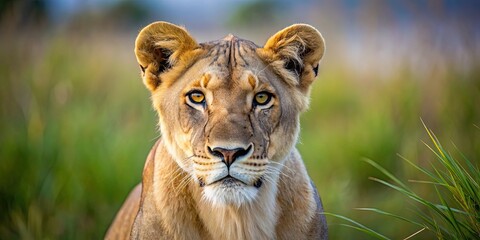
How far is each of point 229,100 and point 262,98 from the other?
0.21 m

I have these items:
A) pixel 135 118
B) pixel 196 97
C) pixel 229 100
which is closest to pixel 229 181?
pixel 229 100

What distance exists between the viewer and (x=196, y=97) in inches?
188

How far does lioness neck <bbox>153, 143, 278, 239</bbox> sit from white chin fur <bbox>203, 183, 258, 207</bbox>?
0.30m

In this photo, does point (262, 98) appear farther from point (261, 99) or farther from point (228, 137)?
point (228, 137)

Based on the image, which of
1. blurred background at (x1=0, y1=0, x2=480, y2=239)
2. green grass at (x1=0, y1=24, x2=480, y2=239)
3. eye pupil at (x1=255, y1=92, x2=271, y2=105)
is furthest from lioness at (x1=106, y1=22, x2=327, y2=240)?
green grass at (x1=0, y1=24, x2=480, y2=239)

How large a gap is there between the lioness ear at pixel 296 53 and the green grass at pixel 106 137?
195cm

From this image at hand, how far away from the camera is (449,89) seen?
26.9 feet

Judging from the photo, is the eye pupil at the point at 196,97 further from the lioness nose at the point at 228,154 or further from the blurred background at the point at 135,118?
the blurred background at the point at 135,118

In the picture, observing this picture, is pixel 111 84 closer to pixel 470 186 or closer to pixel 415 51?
pixel 415 51

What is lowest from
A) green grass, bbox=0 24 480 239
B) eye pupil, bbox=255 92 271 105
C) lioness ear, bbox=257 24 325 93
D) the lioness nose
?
green grass, bbox=0 24 480 239

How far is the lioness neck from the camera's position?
4816 mm

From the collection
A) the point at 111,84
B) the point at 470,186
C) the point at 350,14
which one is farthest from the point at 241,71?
the point at 350,14

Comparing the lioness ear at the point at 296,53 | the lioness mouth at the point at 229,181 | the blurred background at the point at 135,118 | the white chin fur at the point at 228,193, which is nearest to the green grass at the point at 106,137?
the blurred background at the point at 135,118

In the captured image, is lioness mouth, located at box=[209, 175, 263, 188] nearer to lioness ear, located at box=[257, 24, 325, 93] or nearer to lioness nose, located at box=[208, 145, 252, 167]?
lioness nose, located at box=[208, 145, 252, 167]
